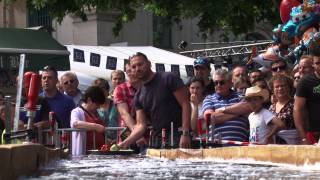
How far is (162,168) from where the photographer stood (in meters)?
4.45

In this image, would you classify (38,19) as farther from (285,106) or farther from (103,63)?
(285,106)

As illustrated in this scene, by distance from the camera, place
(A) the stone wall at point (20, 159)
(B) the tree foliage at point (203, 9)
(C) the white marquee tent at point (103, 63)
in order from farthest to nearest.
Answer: (C) the white marquee tent at point (103, 63), (B) the tree foliage at point (203, 9), (A) the stone wall at point (20, 159)

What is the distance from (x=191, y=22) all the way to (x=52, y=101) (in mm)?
22818

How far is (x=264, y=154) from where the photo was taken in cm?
504

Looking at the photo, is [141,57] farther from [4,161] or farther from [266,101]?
[4,161]

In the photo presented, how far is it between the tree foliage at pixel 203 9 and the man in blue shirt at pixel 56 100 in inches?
257

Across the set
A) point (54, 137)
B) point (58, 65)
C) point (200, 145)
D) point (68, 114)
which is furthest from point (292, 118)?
point (58, 65)

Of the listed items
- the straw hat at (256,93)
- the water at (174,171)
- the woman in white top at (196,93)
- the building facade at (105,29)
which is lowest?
the water at (174,171)

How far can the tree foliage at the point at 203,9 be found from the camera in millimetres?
16375

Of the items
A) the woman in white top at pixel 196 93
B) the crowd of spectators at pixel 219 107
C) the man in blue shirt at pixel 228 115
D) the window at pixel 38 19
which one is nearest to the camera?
the crowd of spectators at pixel 219 107

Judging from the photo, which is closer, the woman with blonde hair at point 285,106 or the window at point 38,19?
the woman with blonde hair at point 285,106

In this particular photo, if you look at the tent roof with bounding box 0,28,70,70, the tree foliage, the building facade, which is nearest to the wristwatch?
the tree foliage

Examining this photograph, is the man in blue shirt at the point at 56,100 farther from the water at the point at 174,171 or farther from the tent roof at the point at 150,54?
the tent roof at the point at 150,54

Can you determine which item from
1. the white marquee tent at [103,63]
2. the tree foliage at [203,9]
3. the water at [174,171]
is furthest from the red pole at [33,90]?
the white marquee tent at [103,63]
